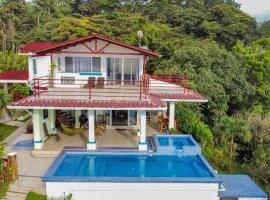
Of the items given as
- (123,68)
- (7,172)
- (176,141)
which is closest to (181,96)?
(176,141)

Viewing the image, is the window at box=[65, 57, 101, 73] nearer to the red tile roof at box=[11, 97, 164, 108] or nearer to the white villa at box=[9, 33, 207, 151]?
the white villa at box=[9, 33, 207, 151]

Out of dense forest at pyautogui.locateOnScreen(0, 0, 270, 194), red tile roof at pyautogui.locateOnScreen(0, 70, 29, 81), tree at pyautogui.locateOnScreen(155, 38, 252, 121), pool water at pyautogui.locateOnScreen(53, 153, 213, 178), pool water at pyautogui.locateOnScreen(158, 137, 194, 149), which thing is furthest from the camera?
tree at pyautogui.locateOnScreen(155, 38, 252, 121)

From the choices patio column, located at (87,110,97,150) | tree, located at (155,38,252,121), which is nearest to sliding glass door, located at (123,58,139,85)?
patio column, located at (87,110,97,150)

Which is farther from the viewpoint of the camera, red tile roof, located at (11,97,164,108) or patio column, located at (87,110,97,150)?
patio column, located at (87,110,97,150)

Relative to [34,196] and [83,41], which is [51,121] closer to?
[83,41]

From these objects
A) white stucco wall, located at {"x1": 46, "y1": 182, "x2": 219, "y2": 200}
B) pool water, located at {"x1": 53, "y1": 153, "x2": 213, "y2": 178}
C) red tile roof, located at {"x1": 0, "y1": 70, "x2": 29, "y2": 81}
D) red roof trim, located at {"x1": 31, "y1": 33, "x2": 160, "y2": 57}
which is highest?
red roof trim, located at {"x1": 31, "y1": 33, "x2": 160, "y2": 57}

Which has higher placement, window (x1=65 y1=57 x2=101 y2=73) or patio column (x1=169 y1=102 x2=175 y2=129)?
window (x1=65 y1=57 x2=101 y2=73)

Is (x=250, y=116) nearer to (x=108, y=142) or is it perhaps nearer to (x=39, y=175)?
(x=108, y=142)
